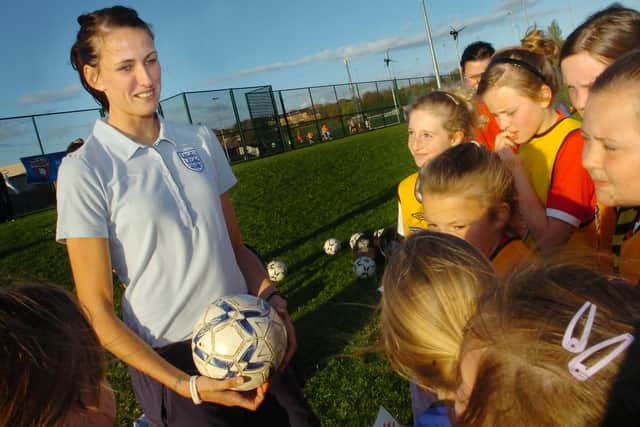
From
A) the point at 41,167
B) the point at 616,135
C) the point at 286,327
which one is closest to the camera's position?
the point at 616,135

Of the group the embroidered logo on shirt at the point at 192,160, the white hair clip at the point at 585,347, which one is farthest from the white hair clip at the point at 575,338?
the embroidered logo on shirt at the point at 192,160

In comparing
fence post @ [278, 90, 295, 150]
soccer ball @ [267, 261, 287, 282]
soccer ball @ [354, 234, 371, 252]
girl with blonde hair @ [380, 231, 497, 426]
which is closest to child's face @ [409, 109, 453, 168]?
girl with blonde hair @ [380, 231, 497, 426]

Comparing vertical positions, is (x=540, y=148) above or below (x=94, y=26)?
below

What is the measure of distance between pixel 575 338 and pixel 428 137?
256cm

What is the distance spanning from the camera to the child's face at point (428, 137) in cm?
344

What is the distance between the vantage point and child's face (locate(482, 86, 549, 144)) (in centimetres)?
285

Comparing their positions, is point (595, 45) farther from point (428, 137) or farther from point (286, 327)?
point (286, 327)

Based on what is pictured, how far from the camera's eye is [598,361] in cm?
98

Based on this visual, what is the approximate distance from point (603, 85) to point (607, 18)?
1.22m

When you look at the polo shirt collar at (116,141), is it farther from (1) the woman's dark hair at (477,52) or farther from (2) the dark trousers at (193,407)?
(1) the woman's dark hair at (477,52)

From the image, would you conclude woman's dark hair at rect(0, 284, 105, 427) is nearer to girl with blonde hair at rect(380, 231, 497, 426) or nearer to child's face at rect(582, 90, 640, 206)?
girl with blonde hair at rect(380, 231, 497, 426)

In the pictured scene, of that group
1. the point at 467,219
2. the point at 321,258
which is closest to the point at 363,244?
the point at 321,258

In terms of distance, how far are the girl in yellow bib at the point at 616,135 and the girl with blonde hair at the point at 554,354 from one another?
1.76ft

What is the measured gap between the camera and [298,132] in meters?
31.2
